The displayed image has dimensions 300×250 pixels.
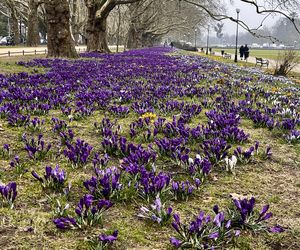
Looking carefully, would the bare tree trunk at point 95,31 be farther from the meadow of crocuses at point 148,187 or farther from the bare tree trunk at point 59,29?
the meadow of crocuses at point 148,187

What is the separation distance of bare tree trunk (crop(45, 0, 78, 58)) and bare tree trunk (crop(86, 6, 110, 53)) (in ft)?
30.1

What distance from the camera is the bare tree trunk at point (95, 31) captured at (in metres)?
32.2

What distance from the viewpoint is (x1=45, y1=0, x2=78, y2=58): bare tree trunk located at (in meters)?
22.0

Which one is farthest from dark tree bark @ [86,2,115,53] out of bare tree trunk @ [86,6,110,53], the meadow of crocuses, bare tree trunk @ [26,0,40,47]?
the meadow of crocuses

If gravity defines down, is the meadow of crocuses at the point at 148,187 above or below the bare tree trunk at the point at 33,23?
below

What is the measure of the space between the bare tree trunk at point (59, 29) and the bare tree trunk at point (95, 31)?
9185 mm

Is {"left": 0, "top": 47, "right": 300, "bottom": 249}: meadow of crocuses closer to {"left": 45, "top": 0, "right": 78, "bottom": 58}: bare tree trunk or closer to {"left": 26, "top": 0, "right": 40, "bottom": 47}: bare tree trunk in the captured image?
{"left": 45, "top": 0, "right": 78, "bottom": 58}: bare tree trunk

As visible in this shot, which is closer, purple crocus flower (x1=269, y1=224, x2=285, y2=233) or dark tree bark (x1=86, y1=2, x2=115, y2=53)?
purple crocus flower (x1=269, y1=224, x2=285, y2=233)

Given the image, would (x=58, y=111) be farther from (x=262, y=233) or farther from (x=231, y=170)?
(x=262, y=233)

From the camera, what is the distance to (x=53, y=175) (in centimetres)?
360

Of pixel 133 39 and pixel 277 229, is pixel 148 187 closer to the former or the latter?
pixel 277 229

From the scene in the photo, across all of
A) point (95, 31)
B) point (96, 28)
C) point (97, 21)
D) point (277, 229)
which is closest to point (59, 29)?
point (97, 21)

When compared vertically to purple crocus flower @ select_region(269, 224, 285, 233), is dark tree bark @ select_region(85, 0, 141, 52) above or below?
above

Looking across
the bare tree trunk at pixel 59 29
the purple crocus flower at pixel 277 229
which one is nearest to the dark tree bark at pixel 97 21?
the bare tree trunk at pixel 59 29
